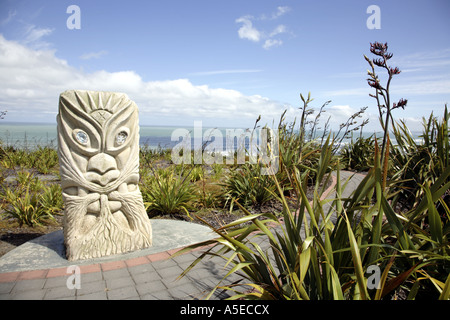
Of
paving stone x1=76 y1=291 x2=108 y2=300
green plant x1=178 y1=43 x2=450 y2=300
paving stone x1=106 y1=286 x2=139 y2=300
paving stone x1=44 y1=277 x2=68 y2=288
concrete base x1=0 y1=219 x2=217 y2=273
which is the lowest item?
paving stone x1=76 y1=291 x2=108 y2=300

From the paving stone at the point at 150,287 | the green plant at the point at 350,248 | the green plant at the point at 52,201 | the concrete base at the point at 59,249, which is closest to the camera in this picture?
the green plant at the point at 350,248

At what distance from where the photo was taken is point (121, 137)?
367 cm

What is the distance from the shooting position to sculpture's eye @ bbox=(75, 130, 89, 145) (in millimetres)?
3445

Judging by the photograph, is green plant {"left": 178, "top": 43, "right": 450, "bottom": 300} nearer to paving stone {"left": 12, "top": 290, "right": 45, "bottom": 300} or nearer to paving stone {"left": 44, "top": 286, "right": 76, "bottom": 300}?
paving stone {"left": 44, "top": 286, "right": 76, "bottom": 300}

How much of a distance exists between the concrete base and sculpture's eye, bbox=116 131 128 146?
1.48 m

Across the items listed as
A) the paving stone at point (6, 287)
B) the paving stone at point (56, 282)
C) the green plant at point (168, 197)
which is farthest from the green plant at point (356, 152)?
the paving stone at point (6, 287)

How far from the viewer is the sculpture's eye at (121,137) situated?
143 inches

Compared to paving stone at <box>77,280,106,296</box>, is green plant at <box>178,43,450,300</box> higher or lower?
higher

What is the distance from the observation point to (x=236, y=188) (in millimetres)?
6062

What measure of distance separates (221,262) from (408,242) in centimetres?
210

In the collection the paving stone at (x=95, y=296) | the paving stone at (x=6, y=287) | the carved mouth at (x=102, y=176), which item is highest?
the carved mouth at (x=102, y=176)

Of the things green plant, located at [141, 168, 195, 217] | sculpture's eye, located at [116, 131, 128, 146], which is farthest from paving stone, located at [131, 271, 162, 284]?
green plant, located at [141, 168, 195, 217]

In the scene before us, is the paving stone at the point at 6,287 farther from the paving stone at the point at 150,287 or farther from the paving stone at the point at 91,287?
the paving stone at the point at 150,287

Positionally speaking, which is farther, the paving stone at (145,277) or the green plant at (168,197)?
the green plant at (168,197)
